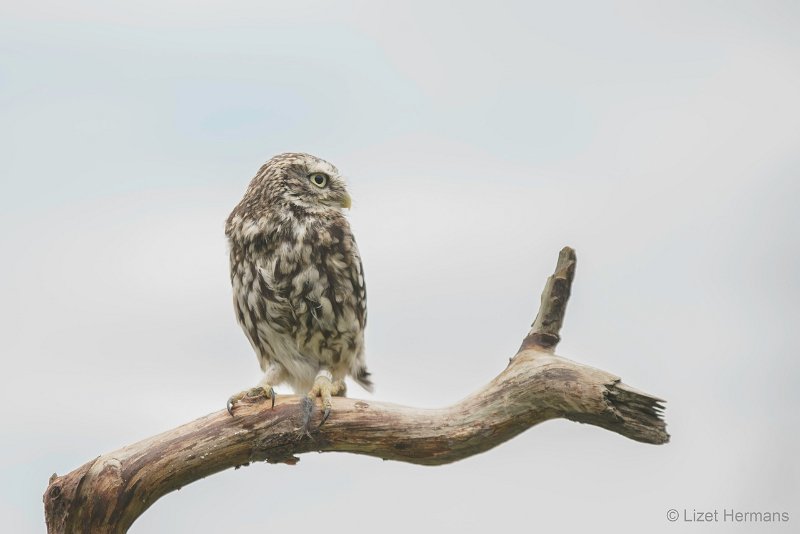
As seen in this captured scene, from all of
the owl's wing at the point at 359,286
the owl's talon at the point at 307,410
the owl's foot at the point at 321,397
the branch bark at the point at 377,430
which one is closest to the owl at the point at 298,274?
the owl's wing at the point at 359,286

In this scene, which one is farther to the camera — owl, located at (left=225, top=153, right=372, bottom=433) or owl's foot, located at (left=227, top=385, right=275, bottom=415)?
owl, located at (left=225, top=153, right=372, bottom=433)

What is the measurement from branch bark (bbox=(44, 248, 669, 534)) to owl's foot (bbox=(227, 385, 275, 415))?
0.05 metres

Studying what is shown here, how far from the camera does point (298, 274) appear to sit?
5133 millimetres

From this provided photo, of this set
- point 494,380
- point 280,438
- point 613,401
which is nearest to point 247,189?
point 280,438

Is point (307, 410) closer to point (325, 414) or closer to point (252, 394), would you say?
point (325, 414)

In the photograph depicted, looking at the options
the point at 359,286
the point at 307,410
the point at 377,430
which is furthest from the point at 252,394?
the point at 359,286

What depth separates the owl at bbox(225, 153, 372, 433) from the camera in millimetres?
5141

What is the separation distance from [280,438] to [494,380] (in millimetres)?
1085

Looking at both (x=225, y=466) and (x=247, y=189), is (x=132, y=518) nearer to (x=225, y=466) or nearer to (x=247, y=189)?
(x=225, y=466)

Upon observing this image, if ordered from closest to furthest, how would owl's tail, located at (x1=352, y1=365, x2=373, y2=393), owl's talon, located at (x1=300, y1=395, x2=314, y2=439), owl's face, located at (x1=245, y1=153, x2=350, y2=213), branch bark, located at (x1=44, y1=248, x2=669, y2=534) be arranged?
branch bark, located at (x1=44, y1=248, x2=669, y2=534)
owl's talon, located at (x1=300, y1=395, x2=314, y2=439)
owl's face, located at (x1=245, y1=153, x2=350, y2=213)
owl's tail, located at (x1=352, y1=365, x2=373, y2=393)

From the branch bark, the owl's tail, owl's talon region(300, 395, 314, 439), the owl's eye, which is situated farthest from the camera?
the owl's tail

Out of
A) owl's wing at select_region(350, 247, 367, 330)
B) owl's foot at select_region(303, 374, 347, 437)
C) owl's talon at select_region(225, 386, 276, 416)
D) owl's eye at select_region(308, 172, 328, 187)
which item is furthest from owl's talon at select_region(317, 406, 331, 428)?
owl's eye at select_region(308, 172, 328, 187)

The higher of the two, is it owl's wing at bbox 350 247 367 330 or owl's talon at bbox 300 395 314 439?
owl's wing at bbox 350 247 367 330

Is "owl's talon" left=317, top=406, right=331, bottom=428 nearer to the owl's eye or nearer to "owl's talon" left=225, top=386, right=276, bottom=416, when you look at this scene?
"owl's talon" left=225, top=386, right=276, bottom=416
